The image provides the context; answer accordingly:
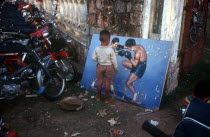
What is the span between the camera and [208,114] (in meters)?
1.24

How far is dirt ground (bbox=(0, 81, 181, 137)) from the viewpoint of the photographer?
329 cm

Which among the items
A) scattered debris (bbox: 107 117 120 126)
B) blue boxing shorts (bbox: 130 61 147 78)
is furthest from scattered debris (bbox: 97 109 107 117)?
blue boxing shorts (bbox: 130 61 147 78)

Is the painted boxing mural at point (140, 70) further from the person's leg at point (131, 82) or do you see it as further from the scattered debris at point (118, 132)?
the scattered debris at point (118, 132)

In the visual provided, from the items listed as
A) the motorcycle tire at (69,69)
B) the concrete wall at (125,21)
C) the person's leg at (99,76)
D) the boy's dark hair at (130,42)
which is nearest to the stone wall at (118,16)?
the concrete wall at (125,21)

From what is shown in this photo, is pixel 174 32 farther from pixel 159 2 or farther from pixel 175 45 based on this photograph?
pixel 159 2

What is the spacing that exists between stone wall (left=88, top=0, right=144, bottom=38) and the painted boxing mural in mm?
286

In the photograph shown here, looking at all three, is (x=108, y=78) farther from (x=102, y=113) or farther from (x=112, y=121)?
(x=112, y=121)

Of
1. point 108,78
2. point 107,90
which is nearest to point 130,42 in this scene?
point 108,78

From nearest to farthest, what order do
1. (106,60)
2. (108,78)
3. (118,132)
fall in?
1. (118,132)
2. (106,60)
3. (108,78)

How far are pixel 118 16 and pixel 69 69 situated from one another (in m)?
1.80

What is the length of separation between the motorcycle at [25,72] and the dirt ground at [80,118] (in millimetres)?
319

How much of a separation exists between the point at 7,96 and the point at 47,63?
1015mm

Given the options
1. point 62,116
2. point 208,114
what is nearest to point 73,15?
point 62,116

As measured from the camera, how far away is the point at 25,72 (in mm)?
4023
